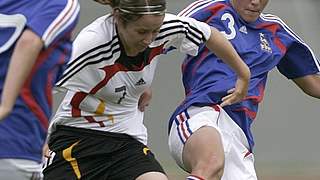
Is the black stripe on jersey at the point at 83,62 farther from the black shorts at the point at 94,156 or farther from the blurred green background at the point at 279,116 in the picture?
the blurred green background at the point at 279,116

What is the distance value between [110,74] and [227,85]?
0.92m

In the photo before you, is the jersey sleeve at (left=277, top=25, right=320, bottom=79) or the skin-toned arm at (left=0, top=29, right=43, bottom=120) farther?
the jersey sleeve at (left=277, top=25, right=320, bottom=79)

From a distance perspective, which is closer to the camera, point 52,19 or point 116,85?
point 52,19

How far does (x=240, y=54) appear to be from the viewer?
5449 millimetres

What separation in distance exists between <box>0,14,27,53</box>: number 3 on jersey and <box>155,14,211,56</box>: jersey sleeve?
4.19ft

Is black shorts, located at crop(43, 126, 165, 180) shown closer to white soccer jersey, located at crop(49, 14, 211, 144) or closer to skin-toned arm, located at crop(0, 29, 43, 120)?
white soccer jersey, located at crop(49, 14, 211, 144)

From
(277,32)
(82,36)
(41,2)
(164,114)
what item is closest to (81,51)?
(82,36)

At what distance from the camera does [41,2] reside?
3.52 m

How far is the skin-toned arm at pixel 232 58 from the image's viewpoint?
492 cm

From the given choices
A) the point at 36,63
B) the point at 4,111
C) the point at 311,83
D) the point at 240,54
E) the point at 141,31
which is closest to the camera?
the point at 4,111

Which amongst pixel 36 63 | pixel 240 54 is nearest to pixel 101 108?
pixel 240 54

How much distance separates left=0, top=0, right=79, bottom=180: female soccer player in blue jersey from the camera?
3.43m

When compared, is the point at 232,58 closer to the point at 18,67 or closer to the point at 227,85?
the point at 227,85

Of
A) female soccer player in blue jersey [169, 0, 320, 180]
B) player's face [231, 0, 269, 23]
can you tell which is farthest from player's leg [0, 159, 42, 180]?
player's face [231, 0, 269, 23]
